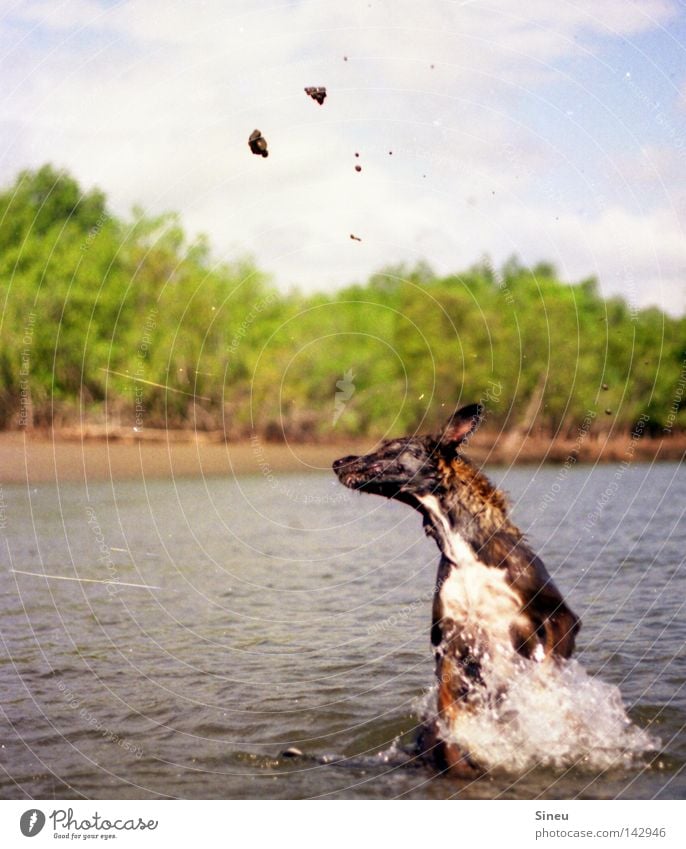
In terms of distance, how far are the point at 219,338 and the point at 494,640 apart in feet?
125

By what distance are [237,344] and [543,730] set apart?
96.7 feet

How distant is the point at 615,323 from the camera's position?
61.1m

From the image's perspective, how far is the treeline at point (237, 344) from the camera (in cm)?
4338

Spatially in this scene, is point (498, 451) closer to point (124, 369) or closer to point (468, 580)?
point (124, 369)

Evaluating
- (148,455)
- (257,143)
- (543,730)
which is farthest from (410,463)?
(148,455)

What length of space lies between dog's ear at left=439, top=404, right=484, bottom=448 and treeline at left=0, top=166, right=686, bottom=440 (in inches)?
1121

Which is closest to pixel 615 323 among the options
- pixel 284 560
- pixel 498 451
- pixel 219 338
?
pixel 498 451

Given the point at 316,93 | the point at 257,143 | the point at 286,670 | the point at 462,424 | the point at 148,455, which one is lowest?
the point at 286,670

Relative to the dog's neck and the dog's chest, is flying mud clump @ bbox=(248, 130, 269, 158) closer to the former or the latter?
the dog's neck

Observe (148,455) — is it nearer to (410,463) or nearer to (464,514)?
(410,463)

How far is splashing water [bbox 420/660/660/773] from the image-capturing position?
10781 millimetres

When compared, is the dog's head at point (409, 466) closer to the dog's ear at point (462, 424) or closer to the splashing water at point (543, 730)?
the dog's ear at point (462, 424)

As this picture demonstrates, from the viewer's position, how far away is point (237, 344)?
39375 mm

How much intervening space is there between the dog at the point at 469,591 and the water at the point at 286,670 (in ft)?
1.06
